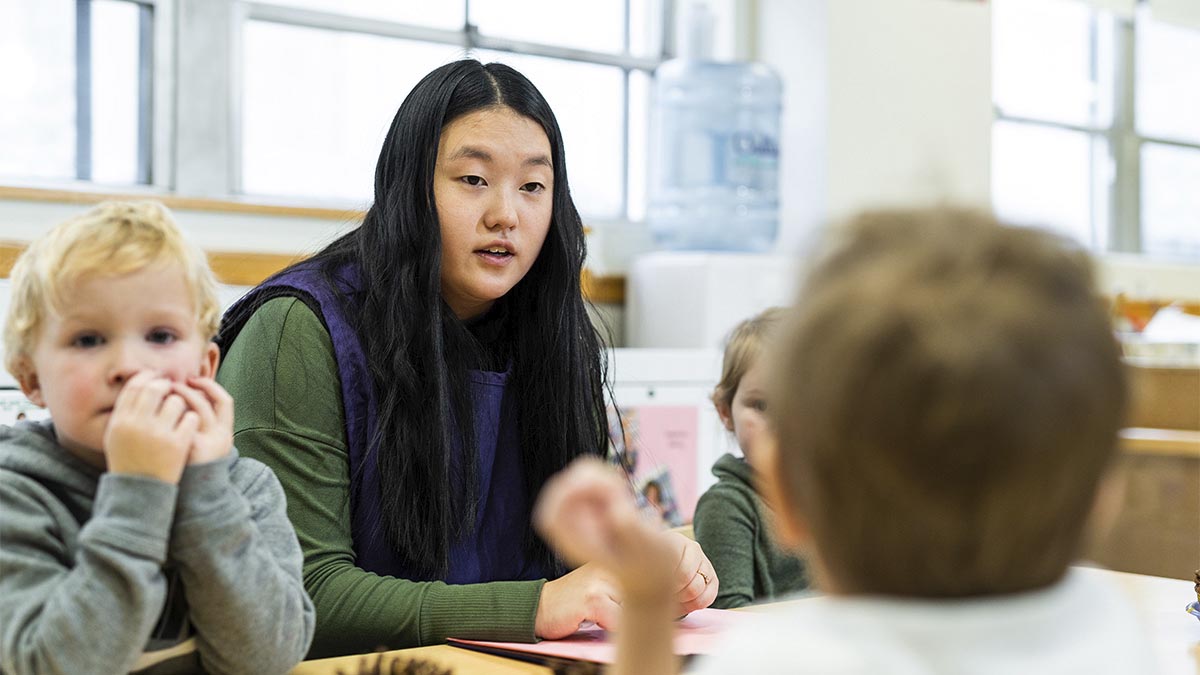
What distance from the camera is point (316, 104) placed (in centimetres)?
304

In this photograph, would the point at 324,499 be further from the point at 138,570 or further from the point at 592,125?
the point at 592,125

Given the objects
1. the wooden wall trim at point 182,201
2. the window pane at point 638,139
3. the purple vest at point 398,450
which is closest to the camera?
the purple vest at point 398,450

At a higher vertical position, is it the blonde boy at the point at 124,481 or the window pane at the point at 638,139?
the window pane at the point at 638,139

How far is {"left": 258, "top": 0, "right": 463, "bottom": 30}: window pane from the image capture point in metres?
3.04

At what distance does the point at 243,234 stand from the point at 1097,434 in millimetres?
2524

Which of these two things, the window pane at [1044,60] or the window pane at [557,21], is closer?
the window pane at [557,21]

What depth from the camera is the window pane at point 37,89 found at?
265 cm

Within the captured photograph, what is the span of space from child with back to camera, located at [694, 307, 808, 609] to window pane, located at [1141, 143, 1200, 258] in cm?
413

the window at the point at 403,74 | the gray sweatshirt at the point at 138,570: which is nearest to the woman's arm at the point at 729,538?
the gray sweatshirt at the point at 138,570

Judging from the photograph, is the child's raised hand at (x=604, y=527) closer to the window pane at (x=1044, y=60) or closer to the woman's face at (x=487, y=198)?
the woman's face at (x=487, y=198)

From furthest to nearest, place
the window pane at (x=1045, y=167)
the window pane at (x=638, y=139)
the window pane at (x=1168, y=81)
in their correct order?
the window pane at (x=1168, y=81)
the window pane at (x=1045, y=167)
the window pane at (x=638, y=139)

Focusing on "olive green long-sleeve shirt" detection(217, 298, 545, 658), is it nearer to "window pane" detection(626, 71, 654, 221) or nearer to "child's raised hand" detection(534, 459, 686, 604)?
"child's raised hand" detection(534, 459, 686, 604)

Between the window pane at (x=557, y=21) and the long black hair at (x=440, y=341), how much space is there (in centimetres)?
193

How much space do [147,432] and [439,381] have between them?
0.56m
